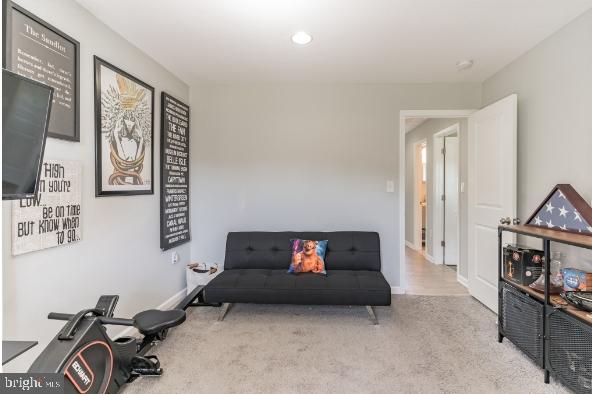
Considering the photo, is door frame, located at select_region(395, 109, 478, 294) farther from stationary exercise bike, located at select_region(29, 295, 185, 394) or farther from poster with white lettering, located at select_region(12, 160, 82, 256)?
poster with white lettering, located at select_region(12, 160, 82, 256)

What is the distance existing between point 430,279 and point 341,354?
2.30m

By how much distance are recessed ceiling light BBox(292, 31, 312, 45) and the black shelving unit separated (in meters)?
2.15

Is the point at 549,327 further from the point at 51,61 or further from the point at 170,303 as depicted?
the point at 51,61

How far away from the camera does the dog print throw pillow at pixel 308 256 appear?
3.06m

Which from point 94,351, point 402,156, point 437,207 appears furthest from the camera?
point 437,207

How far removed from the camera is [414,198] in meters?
5.80

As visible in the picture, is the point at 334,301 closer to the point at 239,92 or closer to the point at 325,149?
the point at 325,149

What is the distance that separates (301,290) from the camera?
8.72 feet

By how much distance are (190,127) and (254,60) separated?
1215 mm

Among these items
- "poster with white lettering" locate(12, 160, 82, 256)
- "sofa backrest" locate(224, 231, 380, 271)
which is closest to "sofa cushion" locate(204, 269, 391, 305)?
"sofa backrest" locate(224, 231, 380, 271)

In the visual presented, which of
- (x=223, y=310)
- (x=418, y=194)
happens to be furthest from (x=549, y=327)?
(x=418, y=194)

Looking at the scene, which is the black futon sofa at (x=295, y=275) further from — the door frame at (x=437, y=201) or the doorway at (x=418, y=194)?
the doorway at (x=418, y=194)

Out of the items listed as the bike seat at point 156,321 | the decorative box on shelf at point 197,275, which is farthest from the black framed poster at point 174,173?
the bike seat at point 156,321

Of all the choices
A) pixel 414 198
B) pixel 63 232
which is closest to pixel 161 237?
pixel 63 232
